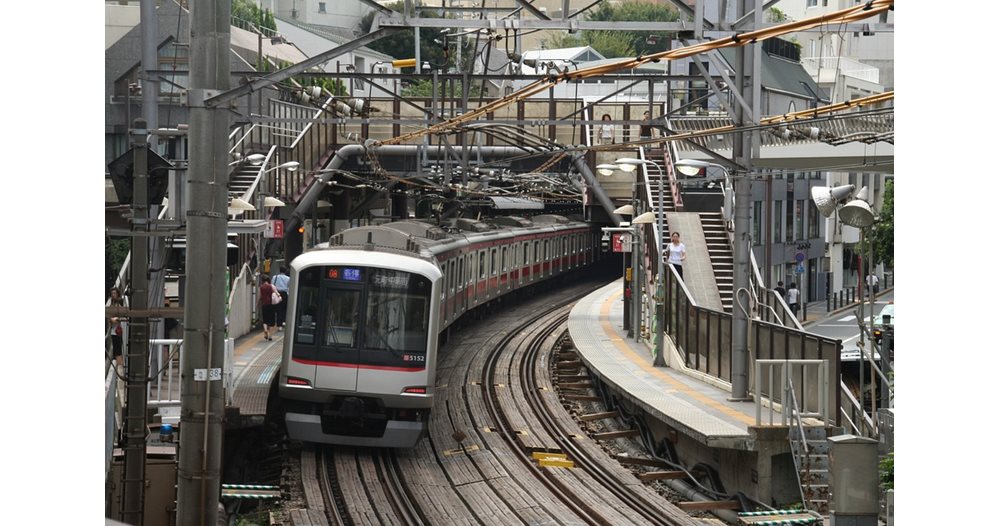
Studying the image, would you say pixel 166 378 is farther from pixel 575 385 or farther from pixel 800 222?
pixel 800 222

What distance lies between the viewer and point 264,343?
19.5m

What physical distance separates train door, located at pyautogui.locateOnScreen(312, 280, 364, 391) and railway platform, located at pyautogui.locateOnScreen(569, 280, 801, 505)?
322 cm

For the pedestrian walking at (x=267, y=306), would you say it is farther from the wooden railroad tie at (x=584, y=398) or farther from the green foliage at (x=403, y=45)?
the green foliage at (x=403, y=45)

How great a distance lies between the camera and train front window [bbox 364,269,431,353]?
14.0 m

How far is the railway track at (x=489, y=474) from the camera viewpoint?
12.1 metres

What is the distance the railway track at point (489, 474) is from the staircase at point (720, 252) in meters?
2.89

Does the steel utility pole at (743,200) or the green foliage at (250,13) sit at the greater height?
the green foliage at (250,13)

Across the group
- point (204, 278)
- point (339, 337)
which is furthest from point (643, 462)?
point (204, 278)

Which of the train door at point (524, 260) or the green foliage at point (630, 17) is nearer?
the train door at point (524, 260)

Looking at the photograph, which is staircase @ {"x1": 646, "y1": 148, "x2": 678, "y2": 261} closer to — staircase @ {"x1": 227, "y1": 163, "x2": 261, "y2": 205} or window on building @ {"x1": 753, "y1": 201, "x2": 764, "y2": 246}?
window on building @ {"x1": 753, "y1": 201, "x2": 764, "y2": 246}

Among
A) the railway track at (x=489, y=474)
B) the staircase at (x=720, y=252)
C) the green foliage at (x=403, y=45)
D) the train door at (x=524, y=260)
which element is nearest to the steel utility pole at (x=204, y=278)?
the railway track at (x=489, y=474)

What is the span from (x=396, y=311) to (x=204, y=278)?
5.51 meters

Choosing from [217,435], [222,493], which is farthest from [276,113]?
[217,435]
